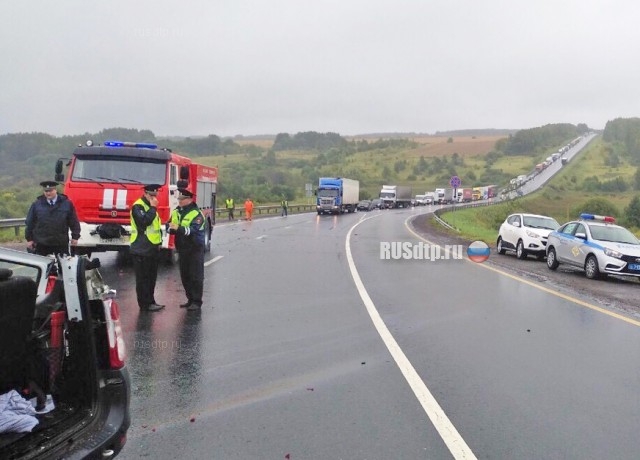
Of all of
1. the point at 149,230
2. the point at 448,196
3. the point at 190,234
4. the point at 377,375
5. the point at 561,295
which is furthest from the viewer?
the point at 448,196

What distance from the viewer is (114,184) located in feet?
46.9

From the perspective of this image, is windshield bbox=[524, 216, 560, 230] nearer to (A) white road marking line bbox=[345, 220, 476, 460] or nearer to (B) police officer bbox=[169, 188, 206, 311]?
(A) white road marking line bbox=[345, 220, 476, 460]

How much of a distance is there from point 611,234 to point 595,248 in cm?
123

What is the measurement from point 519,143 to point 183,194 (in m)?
167

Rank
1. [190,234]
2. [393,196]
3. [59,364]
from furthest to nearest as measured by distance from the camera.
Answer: [393,196]
[190,234]
[59,364]

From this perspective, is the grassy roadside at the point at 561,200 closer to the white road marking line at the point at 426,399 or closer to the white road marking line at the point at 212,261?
the white road marking line at the point at 212,261

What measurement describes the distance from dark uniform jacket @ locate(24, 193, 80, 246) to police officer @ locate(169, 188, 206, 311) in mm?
2068

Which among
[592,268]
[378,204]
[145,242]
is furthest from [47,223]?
[378,204]

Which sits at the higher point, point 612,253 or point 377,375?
point 612,253

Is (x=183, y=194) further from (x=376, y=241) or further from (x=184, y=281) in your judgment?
(x=376, y=241)

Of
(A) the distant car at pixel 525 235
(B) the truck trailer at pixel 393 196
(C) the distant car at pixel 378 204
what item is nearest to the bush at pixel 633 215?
(C) the distant car at pixel 378 204

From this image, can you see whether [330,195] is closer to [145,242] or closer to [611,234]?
[611,234]

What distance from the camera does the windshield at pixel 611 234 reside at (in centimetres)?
1608

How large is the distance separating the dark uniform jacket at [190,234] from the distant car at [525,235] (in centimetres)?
1312
